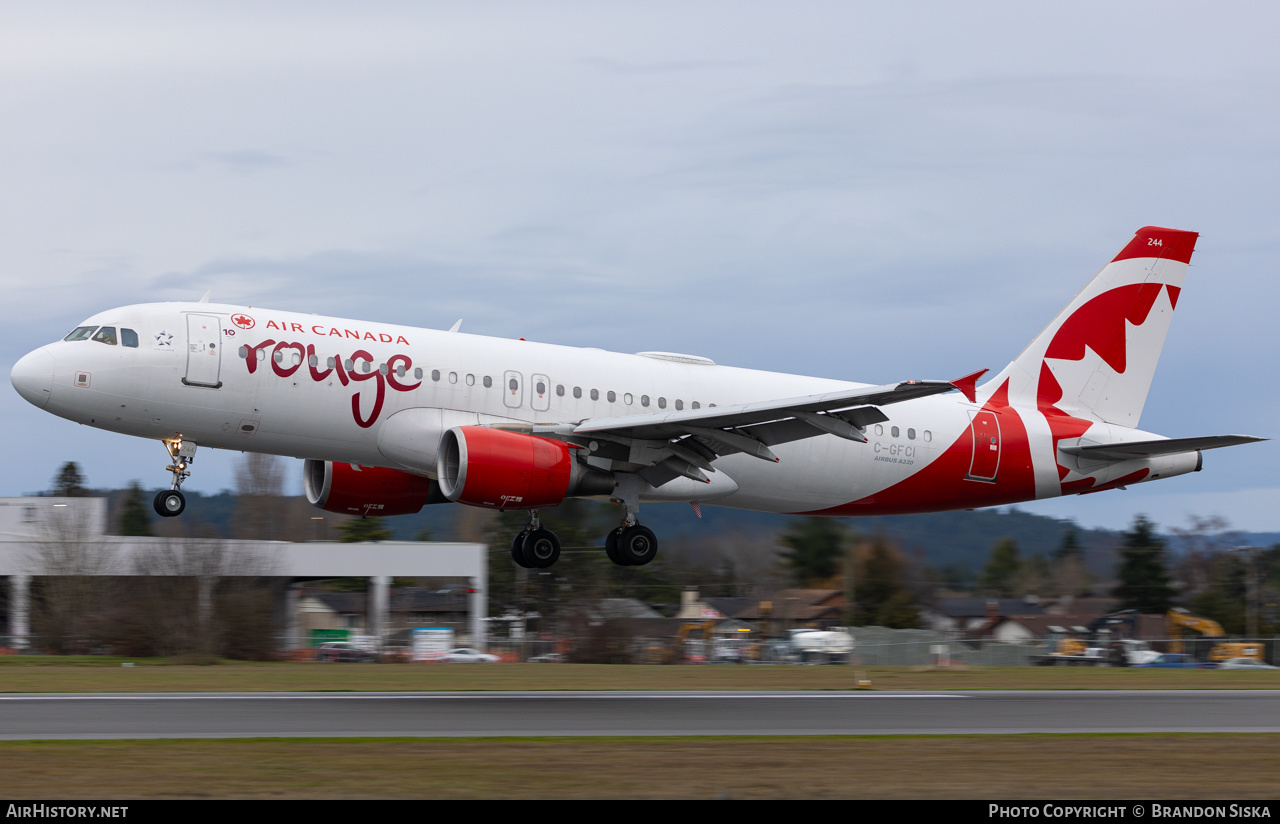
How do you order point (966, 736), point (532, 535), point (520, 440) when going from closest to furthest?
point (966, 736), point (520, 440), point (532, 535)

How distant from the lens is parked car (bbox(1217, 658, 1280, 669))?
1998 inches

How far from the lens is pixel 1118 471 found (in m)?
33.9

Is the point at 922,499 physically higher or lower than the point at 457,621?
higher

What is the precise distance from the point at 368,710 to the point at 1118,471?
19.8m

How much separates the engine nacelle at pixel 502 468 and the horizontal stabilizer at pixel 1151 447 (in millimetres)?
13798

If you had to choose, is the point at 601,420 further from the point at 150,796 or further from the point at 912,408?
the point at 150,796

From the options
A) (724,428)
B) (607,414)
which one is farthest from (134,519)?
(724,428)

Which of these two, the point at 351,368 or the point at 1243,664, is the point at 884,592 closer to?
the point at 1243,664

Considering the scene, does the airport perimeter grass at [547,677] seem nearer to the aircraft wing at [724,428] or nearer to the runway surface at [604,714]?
the runway surface at [604,714]

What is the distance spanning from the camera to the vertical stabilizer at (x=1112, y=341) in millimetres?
34719

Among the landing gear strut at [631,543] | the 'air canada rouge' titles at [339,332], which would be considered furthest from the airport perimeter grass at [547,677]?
the 'air canada rouge' titles at [339,332]

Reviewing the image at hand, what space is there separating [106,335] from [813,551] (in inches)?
1684

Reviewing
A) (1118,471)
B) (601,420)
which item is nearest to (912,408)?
(1118,471)
